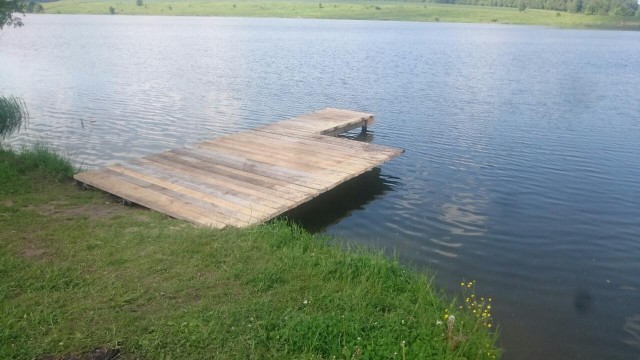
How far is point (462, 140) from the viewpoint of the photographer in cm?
2073

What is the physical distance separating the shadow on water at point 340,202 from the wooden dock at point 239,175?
34.6 inches

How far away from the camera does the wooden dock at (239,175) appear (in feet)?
36.7

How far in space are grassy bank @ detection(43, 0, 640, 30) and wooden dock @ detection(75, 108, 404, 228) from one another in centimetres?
10507

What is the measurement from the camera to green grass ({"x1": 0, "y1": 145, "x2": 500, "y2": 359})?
6.33 meters

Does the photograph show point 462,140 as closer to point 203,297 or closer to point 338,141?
point 338,141

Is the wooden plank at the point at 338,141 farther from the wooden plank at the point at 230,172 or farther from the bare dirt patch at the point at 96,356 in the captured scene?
the bare dirt patch at the point at 96,356

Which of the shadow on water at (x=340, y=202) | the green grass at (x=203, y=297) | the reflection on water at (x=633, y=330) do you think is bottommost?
the reflection on water at (x=633, y=330)


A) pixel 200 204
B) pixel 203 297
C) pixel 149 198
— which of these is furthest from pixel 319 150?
pixel 203 297

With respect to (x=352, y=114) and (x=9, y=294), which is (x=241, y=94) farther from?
(x=9, y=294)

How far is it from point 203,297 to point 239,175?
6535 mm

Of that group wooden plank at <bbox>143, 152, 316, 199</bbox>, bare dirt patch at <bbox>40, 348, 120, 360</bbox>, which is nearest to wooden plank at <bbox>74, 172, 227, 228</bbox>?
wooden plank at <bbox>143, 152, 316, 199</bbox>

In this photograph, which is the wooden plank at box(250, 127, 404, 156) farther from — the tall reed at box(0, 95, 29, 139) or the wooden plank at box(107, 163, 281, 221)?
the tall reed at box(0, 95, 29, 139)

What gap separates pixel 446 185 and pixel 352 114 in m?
8.91

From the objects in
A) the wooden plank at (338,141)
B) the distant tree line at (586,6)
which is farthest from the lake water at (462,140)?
the distant tree line at (586,6)
